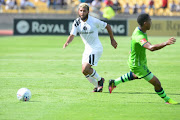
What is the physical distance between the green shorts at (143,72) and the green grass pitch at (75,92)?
0.57 metres

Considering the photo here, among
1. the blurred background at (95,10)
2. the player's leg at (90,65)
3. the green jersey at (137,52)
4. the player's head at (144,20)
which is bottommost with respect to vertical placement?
the blurred background at (95,10)

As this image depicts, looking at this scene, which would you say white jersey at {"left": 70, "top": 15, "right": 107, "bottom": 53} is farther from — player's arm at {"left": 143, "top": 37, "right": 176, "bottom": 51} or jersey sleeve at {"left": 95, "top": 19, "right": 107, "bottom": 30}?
player's arm at {"left": 143, "top": 37, "right": 176, "bottom": 51}

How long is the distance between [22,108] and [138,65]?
256 cm

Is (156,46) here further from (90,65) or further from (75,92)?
(75,92)

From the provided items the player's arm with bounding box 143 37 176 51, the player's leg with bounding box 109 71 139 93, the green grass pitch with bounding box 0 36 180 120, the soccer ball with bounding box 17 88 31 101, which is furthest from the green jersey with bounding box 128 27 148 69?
the soccer ball with bounding box 17 88 31 101

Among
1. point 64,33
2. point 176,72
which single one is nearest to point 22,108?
point 176,72

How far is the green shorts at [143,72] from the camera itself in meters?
8.60

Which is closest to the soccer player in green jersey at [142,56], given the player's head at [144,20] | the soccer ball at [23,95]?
the player's head at [144,20]

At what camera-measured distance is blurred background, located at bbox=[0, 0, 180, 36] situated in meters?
36.4

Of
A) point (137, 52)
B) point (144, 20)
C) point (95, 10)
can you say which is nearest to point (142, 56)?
point (137, 52)

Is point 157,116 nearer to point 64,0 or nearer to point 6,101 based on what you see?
point 6,101

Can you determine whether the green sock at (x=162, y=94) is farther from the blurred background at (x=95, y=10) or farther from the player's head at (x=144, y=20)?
the blurred background at (x=95, y=10)

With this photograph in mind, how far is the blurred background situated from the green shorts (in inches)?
980

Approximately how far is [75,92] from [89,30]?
1.54 meters
